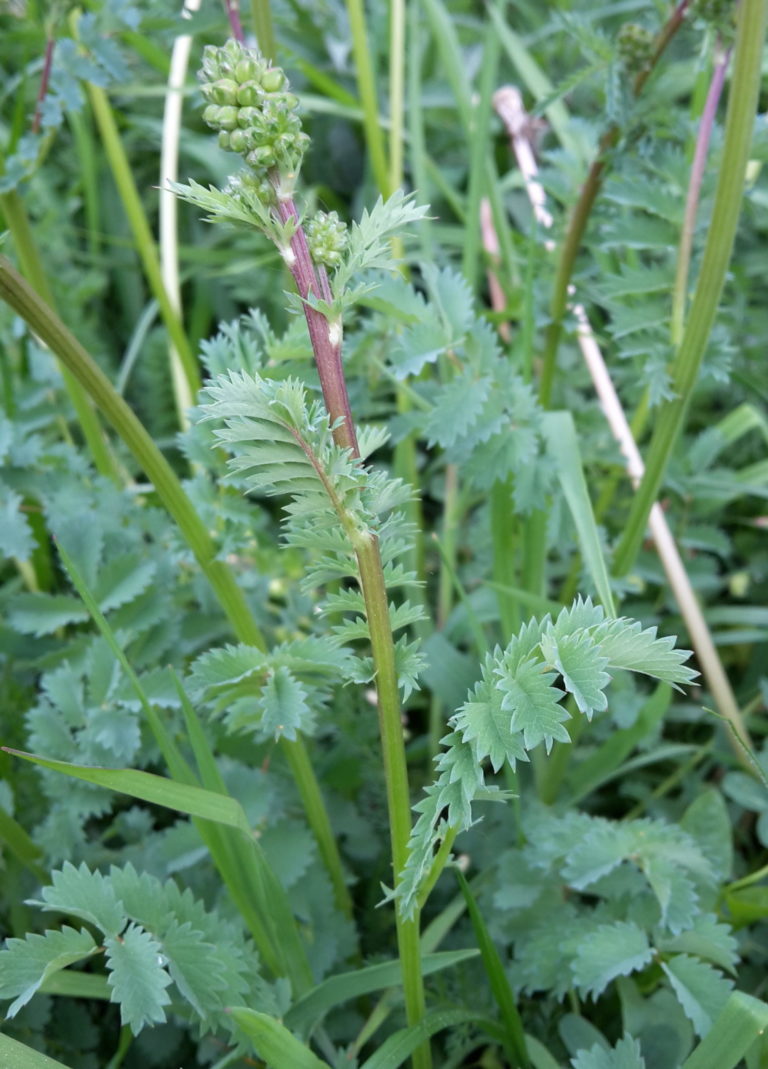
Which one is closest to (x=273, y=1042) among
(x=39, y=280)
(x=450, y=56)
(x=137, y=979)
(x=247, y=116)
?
(x=137, y=979)

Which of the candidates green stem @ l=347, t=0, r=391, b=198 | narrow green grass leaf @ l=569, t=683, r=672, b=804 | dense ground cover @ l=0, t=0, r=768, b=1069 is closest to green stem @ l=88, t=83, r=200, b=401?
dense ground cover @ l=0, t=0, r=768, b=1069

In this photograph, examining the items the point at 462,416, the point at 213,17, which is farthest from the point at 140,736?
the point at 213,17

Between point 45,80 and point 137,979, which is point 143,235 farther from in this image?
point 137,979

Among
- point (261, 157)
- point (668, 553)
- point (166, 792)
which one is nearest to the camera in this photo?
point (261, 157)

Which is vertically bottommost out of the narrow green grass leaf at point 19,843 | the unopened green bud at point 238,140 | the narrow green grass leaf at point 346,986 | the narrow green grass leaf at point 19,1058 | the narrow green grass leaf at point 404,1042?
the narrow green grass leaf at point 404,1042

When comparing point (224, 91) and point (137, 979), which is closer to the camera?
point (224, 91)

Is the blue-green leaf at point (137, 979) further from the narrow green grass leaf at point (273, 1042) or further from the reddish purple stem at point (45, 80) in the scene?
the reddish purple stem at point (45, 80)

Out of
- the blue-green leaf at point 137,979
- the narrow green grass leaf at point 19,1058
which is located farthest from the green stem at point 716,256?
the narrow green grass leaf at point 19,1058
